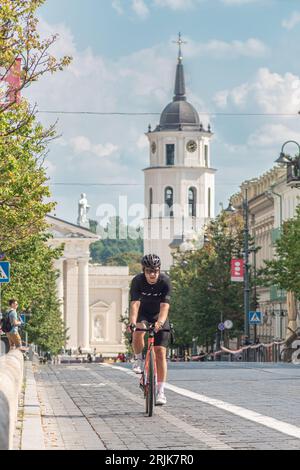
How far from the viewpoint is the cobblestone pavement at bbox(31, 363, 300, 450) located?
1287 cm

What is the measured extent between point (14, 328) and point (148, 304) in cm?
1643

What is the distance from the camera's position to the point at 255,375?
29.8m

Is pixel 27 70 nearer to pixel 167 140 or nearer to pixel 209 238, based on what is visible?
pixel 209 238

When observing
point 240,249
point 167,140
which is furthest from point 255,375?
point 167,140

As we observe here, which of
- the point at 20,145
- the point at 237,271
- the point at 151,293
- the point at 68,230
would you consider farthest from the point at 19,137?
the point at 68,230

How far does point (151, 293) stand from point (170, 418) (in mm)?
1397

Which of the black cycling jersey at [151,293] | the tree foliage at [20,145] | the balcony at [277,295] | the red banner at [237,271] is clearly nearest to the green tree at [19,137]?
the tree foliage at [20,145]

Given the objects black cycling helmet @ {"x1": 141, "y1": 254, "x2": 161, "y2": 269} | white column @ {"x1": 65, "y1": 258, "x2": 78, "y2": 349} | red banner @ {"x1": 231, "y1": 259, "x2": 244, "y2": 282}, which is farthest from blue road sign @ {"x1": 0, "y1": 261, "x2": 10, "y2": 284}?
white column @ {"x1": 65, "y1": 258, "x2": 78, "y2": 349}

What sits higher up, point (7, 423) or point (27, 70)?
point (27, 70)

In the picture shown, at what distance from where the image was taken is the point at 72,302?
17200 cm

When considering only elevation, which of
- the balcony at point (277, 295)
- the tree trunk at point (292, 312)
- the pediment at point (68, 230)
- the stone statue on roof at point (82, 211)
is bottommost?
the tree trunk at point (292, 312)

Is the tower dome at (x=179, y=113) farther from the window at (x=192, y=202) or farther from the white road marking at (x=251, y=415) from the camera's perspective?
the white road marking at (x=251, y=415)

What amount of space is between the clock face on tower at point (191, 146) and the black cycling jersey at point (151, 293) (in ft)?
561

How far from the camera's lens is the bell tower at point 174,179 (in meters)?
184
